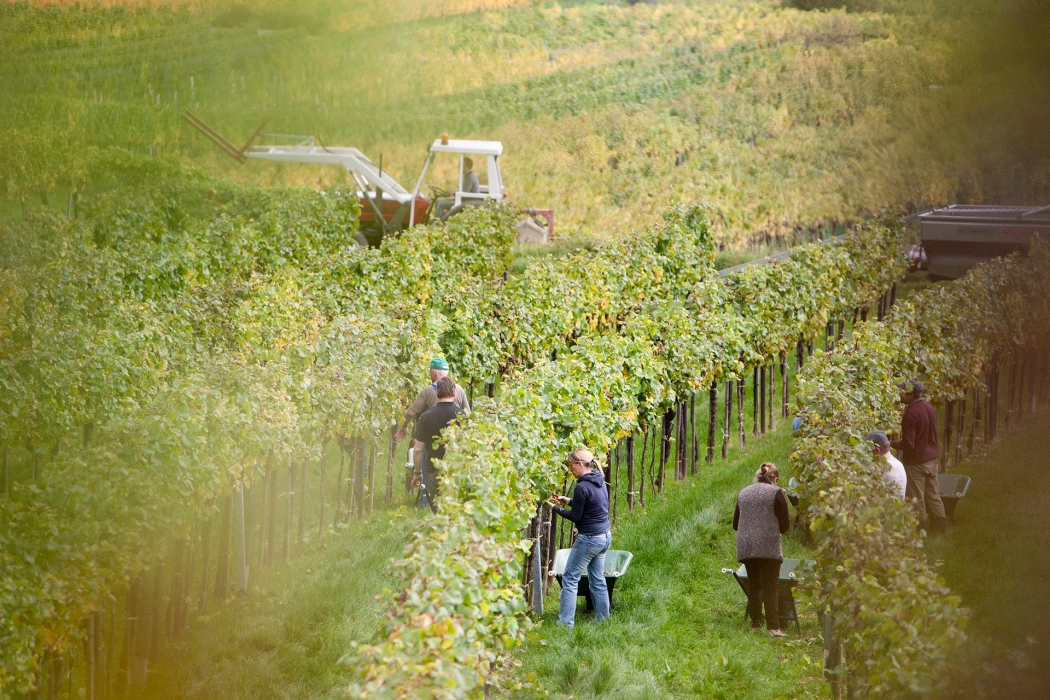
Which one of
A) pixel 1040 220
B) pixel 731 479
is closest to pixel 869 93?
pixel 1040 220

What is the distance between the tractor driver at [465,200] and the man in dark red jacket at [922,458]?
6774mm

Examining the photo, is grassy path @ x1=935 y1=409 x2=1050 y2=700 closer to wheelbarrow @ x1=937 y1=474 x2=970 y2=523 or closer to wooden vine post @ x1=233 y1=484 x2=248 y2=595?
wheelbarrow @ x1=937 y1=474 x2=970 y2=523

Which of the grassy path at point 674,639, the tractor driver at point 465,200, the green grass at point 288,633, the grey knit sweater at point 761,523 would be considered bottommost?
the grassy path at point 674,639

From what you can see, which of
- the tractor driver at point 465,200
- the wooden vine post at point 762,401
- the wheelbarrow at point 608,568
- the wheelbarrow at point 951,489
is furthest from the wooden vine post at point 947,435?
the tractor driver at point 465,200

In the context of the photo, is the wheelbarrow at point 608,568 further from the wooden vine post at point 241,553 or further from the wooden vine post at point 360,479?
the wooden vine post at point 241,553

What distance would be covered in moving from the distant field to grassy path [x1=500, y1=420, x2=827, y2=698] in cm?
435

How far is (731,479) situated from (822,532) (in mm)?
2735

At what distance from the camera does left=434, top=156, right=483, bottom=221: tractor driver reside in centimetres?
1130

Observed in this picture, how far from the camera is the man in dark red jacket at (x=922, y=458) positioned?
5.12m

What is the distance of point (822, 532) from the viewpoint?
3561 millimetres

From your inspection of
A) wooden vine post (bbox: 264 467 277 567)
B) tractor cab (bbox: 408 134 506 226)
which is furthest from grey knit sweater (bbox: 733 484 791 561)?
tractor cab (bbox: 408 134 506 226)

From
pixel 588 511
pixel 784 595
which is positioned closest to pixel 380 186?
pixel 588 511

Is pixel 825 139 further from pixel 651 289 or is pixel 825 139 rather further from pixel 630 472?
pixel 630 472

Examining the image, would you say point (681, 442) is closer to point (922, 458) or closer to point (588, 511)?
point (922, 458)
